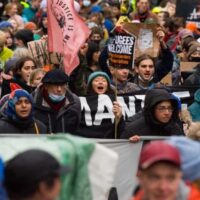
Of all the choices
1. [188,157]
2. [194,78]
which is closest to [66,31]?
[194,78]

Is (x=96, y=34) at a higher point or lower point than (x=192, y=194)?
Result: lower

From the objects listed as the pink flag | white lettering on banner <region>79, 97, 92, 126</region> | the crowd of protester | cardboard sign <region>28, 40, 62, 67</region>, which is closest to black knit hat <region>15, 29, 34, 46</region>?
the crowd of protester

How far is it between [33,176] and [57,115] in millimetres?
5353

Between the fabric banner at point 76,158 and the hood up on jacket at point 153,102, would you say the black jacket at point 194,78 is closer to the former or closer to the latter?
the hood up on jacket at point 153,102

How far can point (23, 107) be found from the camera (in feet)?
33.5

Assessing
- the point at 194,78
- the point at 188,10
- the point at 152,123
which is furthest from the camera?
the point at 188,10

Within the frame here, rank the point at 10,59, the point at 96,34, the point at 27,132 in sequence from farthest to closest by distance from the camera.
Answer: the point at 96,34, the point at 10,59, the point at 27,132

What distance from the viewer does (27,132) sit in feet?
33.7

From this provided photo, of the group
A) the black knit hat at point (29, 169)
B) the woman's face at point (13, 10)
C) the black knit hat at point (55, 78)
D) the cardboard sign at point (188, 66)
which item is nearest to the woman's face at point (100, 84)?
the black knit hat at point (55, 78)

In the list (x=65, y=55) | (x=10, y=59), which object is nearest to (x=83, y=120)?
(x=65, y=55)

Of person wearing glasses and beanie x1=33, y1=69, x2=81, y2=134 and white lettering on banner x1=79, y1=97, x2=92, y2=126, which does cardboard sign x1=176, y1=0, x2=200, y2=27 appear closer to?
white lettering on banner x1=79, y1=97, x2=92, y2=126

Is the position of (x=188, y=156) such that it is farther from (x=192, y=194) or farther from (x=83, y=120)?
(x=83, y=120)

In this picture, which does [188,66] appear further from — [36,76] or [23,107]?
[23,107]

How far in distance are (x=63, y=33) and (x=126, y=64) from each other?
0.79 metres
